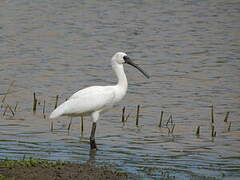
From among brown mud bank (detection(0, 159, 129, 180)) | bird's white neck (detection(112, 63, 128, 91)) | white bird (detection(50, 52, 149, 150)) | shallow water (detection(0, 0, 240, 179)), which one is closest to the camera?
brown mud bank (detection(0, 159, 129, 180))

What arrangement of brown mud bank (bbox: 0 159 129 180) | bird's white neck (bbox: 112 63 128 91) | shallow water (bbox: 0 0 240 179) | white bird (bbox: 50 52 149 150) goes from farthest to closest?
1. bird's white neck (bbox: 112 63 128 91)
2. white bird (bbox: 50 52 149 150)
3. shallow water (bbox: 0 0 240 179)
4. brown mud bank (bbox: 0 159 129 180)

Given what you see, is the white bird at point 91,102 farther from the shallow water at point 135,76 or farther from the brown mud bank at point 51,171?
the brown mud bank at point 51,171

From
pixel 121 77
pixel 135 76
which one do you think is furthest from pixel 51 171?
pixel 135 76

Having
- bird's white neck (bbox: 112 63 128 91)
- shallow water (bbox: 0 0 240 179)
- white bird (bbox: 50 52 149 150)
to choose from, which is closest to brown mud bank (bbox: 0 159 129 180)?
shallow water (bbox: 0 0 240 179)

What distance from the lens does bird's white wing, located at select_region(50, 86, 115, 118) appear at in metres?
11.9

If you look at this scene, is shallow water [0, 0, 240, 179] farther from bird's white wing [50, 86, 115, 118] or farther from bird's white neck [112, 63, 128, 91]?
bird's white neck [112, 63, 128, 91]

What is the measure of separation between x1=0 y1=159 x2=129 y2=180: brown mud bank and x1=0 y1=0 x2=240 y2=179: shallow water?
2.36 feet

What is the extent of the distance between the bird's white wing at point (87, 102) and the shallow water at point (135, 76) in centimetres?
55

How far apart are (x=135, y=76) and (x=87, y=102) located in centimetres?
696

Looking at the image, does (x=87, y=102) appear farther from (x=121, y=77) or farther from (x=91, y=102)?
(x=121, y=77)

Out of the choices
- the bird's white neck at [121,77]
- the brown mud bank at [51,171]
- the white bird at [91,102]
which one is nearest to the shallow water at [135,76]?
the white bird at [91,102]

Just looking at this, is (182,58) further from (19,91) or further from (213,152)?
(213,152)

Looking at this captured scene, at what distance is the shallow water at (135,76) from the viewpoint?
11359 mm

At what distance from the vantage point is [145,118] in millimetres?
14375
